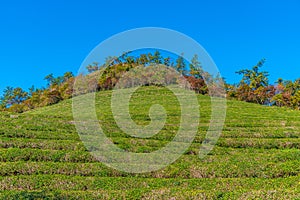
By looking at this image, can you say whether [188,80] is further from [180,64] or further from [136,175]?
[136,175]

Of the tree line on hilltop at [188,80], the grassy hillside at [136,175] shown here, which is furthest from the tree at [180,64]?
the grassy hillside at [136,175]

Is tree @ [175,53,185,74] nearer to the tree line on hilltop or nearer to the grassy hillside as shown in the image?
the tree line on hilltop

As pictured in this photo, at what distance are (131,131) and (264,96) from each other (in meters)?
57.2

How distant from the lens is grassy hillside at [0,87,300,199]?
39.6ft

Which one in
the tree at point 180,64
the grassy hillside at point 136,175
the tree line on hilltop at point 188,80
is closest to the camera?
the grassy hillside at point 136,175

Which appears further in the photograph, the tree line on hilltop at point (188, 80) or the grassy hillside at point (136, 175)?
the tree line on hilltop at point (188, 80)

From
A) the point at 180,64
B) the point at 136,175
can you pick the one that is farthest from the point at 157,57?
the point at 136,175

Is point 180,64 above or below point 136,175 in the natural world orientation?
above

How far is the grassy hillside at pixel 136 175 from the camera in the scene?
12.1 metres

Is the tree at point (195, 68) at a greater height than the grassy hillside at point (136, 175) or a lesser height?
greater

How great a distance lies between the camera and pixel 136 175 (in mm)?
16125

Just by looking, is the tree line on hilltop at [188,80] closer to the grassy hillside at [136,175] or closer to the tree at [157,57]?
the tree at [157,57]

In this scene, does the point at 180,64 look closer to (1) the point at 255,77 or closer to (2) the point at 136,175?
(1) the point at 255,77

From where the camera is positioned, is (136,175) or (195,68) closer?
(136,175)
